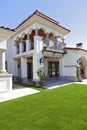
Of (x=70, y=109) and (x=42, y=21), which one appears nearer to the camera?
(x=70, y=109)

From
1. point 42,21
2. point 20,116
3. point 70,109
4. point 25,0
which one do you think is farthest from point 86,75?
point 20,116

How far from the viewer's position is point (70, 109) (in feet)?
20.8

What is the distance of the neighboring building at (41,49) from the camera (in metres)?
15.3

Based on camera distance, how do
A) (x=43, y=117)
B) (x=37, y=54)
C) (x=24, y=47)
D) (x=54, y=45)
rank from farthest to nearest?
(x=24, y=47)
(x=54, y=45)
(x=37, y=54)
(x=43, y=117)

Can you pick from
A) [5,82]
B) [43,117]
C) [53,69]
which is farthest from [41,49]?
[43,117]

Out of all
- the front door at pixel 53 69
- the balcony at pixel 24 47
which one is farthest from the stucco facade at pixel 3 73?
the front door at pixel 53 69

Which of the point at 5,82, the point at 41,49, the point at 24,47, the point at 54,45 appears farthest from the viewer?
the point at 24,47

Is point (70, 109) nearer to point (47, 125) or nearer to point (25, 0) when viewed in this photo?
point (47, 125)

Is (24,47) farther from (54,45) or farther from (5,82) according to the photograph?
(5,82)

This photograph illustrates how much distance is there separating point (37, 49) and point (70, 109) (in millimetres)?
9727

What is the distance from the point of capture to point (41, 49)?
1545 centimetres

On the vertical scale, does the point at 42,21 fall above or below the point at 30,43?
above

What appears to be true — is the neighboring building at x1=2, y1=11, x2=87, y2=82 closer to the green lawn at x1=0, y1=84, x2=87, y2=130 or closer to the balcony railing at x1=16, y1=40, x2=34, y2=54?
the balcony railing at x1=16, y1=40, x2=34, y2=54

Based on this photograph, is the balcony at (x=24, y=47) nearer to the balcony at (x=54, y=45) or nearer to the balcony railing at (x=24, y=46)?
the balcony railing at (x=24, y=46)
